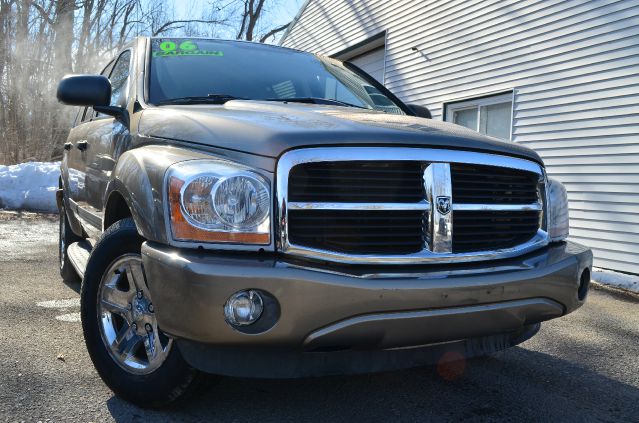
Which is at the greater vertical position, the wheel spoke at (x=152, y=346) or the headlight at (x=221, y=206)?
the headlight at (x=221, y=206)

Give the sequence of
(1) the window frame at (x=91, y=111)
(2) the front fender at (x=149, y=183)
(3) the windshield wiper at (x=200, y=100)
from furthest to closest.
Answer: (1) the window frame at (x=91, y=111) → (3) the windshield wiper at (x=200, y=100) → (2) the front fender at (x=149, y=183)

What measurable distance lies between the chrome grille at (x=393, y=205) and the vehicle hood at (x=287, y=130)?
0.05 meters

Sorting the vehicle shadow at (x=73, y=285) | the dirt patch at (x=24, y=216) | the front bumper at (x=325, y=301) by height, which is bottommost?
the vehicle shadow at (x=73, y=285)

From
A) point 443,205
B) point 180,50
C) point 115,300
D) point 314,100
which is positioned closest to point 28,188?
point 180,50

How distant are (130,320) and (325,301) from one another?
3.33ft

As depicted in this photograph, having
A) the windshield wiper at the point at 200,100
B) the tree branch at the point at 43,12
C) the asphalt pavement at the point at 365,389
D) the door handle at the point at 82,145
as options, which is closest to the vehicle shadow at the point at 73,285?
the asphalt pavement at the point at 365,389

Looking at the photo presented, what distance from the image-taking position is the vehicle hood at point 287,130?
7.26 feet

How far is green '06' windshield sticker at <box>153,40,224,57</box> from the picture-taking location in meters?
3.49

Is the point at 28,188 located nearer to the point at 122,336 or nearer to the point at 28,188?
the point at 28,188

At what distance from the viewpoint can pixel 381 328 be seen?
208 centimetres

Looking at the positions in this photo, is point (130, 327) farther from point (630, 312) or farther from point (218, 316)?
point (630, 312)

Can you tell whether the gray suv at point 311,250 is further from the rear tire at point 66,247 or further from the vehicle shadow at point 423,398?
the rear tire at point 66,247

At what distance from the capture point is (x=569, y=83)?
25.2ft

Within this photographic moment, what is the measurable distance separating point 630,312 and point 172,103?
4.33 m
